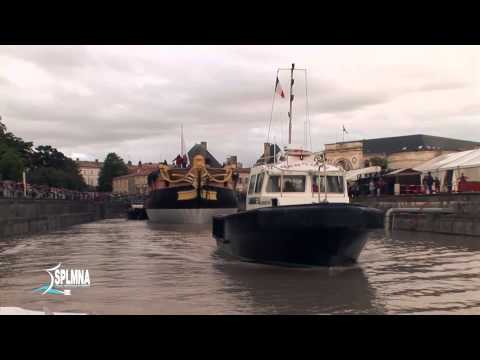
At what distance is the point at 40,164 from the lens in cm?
10169

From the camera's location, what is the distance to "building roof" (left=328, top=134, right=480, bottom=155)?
105688 mm

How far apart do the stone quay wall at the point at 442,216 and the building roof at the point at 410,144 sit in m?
78.9

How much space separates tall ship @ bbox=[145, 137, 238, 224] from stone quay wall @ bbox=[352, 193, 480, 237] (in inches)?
535

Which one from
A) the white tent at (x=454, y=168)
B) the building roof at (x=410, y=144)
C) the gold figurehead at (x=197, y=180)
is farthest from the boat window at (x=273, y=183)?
the building roof at (x=410, y=144)

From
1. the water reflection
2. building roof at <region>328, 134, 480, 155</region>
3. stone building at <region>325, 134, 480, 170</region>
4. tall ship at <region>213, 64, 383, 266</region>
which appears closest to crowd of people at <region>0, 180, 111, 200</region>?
tall ship at <region>213, 64, 383, 266</region>

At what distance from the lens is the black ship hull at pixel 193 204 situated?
3722cm

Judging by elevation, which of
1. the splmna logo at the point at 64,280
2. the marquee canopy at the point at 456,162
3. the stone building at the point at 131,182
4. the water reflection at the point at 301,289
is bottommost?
the water reflection at the point at 301,289

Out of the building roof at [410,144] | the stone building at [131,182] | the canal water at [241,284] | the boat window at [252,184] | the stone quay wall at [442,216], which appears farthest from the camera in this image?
the stone building at [131,182]

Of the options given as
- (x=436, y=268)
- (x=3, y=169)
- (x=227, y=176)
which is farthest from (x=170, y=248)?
(x=3, y=169)

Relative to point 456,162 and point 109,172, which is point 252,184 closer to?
point 456,162

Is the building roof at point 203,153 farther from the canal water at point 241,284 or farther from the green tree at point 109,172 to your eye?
the canal water at point 241,284

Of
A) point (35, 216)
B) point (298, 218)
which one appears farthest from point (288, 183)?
point (35, 216)

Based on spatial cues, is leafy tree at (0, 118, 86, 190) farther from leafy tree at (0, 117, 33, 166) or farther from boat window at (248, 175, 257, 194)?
boat window at (248, 175, 257, 194)
